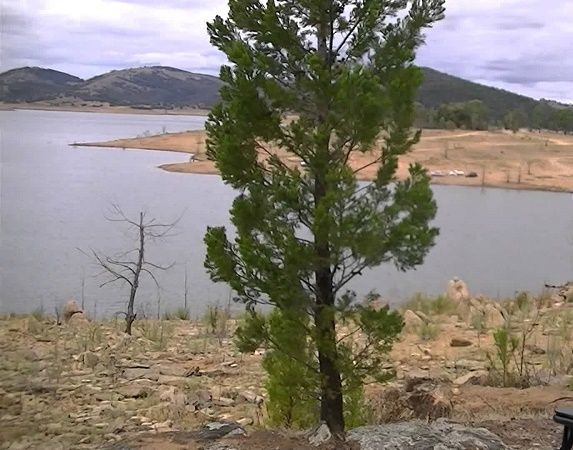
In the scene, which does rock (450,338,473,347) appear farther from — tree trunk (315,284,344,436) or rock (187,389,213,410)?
tree trunk (315,284,344,436)

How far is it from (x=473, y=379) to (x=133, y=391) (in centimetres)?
284

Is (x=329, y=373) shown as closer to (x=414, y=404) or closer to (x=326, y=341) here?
(x=326, y=341)

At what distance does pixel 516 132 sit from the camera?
37031mm

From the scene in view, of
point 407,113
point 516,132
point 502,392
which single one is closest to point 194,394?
point 502,392

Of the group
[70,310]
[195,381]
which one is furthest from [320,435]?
[70,310]

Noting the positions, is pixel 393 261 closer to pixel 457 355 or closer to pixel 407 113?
pixel 407 113

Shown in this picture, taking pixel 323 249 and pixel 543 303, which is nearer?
pixel 323 249

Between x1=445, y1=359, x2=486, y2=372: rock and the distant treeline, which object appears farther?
the distant treeline

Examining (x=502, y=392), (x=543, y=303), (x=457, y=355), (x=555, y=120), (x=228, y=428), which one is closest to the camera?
(x=228, y=428)

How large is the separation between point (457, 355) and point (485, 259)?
7471 millimetres

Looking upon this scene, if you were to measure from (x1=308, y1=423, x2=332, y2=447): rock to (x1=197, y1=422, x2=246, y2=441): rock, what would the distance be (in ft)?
1.74

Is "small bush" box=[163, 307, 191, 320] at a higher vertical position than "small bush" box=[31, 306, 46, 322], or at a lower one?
lower

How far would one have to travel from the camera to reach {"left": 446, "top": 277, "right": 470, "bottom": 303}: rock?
39.5ft

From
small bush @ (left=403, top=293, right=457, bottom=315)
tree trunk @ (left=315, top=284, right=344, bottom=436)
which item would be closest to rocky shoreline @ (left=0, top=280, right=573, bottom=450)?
tree trunk @ (left=315, top=284, right=344, bottom=436)
